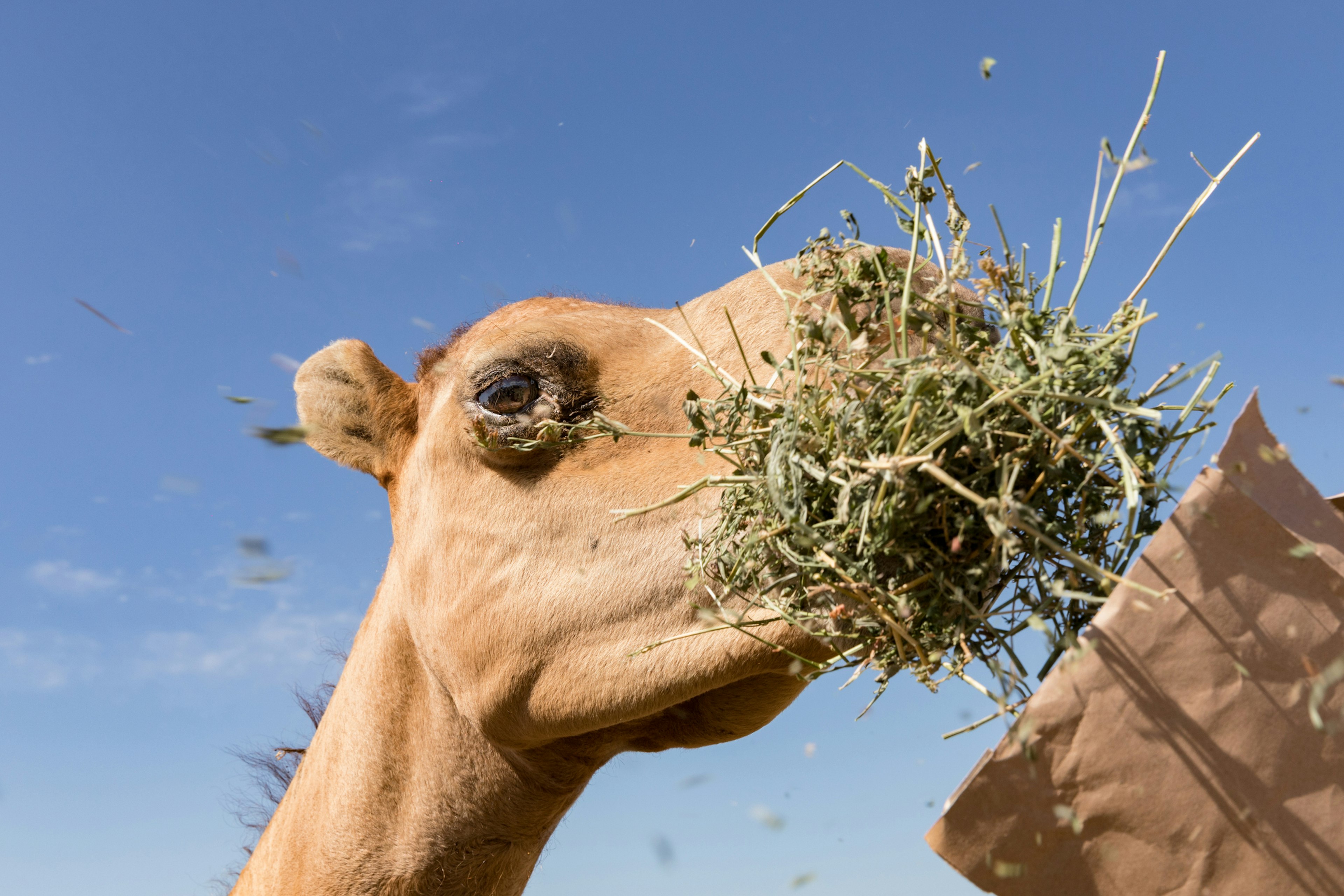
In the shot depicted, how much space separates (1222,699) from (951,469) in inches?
20.1

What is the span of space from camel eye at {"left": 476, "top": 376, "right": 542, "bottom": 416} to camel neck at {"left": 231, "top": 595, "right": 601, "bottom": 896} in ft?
2.65

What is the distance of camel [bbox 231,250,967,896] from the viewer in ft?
8.02

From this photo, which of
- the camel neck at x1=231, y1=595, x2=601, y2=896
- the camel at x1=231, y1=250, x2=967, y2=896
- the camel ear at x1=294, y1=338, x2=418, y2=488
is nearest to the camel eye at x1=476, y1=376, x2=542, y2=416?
the camel at x1=231, y1=250, x2=967, y2=896

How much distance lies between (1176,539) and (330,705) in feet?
9.43

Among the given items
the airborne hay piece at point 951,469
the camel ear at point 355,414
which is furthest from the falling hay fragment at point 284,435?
the airborne hay piece at point 951,469

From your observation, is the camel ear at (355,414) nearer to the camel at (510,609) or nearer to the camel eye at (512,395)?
the camel at (510,609)

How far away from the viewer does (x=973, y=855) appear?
1422 millimetres

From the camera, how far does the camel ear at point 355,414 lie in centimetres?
327

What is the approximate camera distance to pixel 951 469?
1562mm

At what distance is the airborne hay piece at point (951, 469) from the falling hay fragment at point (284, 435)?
177 centimetres

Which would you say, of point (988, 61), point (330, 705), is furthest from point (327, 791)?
point (988, 61)

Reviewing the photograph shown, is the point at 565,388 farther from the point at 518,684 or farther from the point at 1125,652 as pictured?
the point at 1125,652

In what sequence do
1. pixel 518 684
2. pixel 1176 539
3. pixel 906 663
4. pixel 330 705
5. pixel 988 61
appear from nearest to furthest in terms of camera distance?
pixel 1176 539
pixel 906 663
pixel 988 61
pixel 518 684
pixel 330 705

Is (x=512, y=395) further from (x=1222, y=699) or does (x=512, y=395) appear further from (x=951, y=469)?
(x=1222, y=699)
